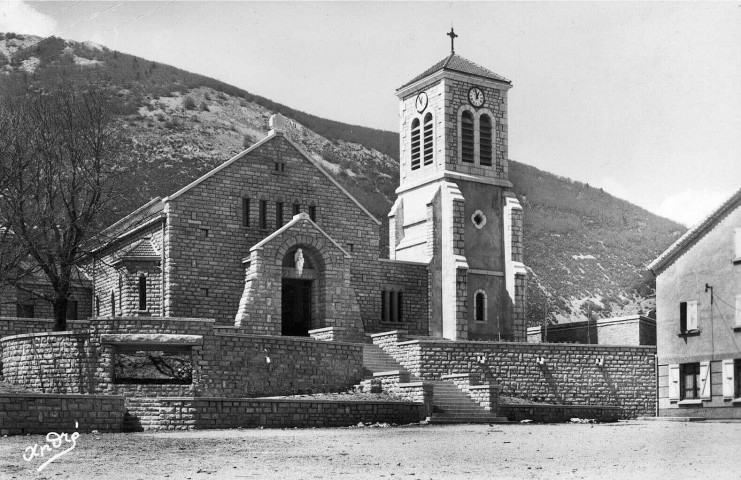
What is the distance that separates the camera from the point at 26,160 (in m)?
40.4

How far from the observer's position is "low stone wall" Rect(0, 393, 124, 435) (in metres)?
29.0

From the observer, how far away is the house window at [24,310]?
47812mm

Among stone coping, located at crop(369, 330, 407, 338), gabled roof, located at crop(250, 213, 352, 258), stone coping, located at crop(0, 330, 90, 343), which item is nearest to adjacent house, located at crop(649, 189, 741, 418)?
stone coping, located at crop(369, 330, 407, 338)

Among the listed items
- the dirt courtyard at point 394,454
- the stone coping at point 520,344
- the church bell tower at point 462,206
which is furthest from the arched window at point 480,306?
the dirt courtyard at point 394,454

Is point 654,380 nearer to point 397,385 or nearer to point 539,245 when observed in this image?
point 397,385

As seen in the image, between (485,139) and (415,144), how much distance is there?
311 centimetres

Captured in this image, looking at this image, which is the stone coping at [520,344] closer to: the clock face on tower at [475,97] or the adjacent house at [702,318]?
the adjacent house at [702,318]

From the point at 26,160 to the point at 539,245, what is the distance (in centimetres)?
6426

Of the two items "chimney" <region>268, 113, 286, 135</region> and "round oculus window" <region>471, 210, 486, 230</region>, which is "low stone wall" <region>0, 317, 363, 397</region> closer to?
"chimney" <region>268, 113, 286, 135</region>

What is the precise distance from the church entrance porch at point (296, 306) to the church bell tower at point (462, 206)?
5.88 metres

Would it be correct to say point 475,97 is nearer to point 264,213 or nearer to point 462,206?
point 462,206

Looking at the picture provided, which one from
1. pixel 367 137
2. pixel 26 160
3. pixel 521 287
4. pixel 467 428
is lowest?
pixel 467 428

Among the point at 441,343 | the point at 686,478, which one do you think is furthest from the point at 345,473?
the point at 441,343

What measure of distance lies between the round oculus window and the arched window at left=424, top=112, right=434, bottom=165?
3.09 meters
